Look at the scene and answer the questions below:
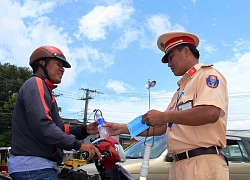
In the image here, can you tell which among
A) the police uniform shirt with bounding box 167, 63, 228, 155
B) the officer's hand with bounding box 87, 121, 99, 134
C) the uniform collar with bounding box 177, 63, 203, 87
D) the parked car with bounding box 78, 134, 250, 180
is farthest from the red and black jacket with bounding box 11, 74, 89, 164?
the parked car with bounding box 78, 134, 250, 180

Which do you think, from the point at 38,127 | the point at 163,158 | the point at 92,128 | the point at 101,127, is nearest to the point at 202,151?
the point at 101,127

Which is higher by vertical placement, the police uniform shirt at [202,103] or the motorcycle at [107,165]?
the police uniform shirt at [202,103]

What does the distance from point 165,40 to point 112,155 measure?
1.12m

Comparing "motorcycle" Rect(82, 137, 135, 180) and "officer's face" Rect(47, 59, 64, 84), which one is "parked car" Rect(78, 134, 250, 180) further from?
"officer's face" Rect(47, 59, 64, 84)

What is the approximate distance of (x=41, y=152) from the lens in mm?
2209

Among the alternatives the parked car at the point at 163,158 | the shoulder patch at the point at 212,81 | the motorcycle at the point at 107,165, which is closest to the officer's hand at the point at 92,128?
the motorcycle at the point at 107,165

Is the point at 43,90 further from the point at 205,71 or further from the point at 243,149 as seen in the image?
the point at 243,149

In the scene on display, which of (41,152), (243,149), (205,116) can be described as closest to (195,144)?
(205,116)

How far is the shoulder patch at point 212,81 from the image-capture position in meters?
2.25

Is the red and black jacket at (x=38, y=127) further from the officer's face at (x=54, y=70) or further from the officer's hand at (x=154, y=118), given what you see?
the officer's hand at (x=154, y=118)

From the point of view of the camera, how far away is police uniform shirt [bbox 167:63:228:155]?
222cm

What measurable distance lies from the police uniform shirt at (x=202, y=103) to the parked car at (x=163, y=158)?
6.91ft

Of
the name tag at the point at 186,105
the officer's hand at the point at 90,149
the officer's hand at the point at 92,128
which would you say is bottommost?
the officer's hand at the point at 90,149

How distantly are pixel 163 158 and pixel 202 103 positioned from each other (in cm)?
283
